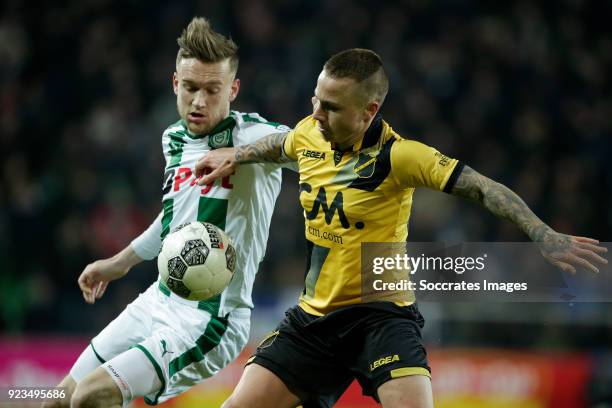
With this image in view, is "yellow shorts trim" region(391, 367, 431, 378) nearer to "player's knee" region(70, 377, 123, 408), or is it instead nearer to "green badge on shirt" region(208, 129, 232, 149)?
"player's knee" region(70, 377, 123, 408)

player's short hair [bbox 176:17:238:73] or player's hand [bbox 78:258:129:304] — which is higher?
player's short hair [bbox 176:17:238:73]

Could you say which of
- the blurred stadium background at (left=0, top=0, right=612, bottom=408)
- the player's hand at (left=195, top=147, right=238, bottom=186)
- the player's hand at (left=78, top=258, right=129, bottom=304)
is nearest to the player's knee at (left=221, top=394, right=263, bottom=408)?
the player's hand at (left=195, top=147, right=238, bottom=186)

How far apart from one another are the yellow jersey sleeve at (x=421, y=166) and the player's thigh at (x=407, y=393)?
0.92 meters

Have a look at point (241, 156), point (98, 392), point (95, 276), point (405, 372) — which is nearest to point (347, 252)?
point (405, 372)

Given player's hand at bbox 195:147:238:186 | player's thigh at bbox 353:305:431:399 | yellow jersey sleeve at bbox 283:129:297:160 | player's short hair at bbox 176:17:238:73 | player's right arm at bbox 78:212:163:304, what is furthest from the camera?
player's right arm at bbox 78:212:163:304

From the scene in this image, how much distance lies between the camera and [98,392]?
187 inches

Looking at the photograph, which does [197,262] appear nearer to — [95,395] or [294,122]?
[95,395]

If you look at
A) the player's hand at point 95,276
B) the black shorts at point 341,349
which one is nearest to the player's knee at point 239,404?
the black shorts at point 341,349

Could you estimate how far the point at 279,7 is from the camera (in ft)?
43.6

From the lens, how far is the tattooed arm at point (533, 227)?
4164mm

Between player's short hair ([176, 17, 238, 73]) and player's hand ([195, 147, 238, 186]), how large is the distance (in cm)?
54

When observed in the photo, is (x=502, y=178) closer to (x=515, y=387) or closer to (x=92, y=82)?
(x=515, y=387)

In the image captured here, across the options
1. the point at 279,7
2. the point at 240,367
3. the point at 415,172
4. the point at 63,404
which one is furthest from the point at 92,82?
the point at 415,172

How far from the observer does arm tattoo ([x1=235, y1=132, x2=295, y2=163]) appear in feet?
17.0
